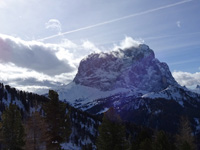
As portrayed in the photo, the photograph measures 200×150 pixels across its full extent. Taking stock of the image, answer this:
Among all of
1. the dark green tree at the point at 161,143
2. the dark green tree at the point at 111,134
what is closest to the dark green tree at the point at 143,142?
the dark green tree at the point at 161,143

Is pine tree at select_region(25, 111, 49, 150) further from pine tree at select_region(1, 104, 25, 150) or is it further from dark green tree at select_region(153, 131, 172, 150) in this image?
dark green tree at select_region(153, 131, 172, 150)

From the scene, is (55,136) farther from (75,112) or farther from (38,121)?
→ (75,112)

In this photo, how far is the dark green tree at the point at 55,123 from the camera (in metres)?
33.5

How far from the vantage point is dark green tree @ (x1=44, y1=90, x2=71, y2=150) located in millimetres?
33469

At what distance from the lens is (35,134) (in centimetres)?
3644

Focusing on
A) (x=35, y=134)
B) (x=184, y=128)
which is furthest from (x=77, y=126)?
(x=35, y=134)

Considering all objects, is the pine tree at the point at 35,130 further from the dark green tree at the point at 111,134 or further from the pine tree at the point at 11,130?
the dark green tree at the point at 111,134

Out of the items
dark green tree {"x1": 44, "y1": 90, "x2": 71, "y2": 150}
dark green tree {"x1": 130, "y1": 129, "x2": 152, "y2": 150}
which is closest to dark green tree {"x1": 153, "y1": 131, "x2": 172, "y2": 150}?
dark green tree {"x1": 130, "y1": 129, "x2": 152, "y2": 150}

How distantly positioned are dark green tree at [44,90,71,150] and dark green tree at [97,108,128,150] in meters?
5.55

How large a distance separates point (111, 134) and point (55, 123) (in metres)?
8.66

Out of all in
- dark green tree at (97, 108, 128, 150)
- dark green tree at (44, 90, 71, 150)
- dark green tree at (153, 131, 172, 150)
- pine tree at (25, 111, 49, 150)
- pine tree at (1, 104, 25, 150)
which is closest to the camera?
dark green tree at (44, 90, 71, 150)

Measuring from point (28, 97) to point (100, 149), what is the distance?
13885 centimetres

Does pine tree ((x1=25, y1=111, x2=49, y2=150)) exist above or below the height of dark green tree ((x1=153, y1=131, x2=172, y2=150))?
above

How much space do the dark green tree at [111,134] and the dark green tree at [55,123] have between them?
5.55m
